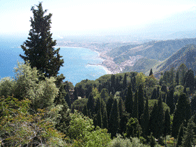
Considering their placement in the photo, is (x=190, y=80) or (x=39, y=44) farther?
(x=190, y=80)

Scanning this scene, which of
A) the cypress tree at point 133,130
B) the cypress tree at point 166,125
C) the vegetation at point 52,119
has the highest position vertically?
the vegetation at point 52,119

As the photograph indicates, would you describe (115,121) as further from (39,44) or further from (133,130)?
(39,44)

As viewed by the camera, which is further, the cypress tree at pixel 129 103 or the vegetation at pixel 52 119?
the cypress tree at pixel 129 103

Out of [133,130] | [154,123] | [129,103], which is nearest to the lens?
[133,130]

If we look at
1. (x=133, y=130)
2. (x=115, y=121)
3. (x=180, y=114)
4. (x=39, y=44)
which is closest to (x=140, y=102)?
(x=180, y=114)

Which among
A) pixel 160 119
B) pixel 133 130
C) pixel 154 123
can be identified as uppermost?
pixel 133 130

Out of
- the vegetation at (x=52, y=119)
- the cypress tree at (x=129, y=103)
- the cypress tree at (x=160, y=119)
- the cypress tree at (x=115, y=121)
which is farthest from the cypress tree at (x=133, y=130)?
the cypress tree at (x=129, y=103)

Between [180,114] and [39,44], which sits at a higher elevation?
[39,44]

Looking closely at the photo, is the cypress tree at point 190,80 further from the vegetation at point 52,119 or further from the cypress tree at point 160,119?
the cypress tree at point 160,119

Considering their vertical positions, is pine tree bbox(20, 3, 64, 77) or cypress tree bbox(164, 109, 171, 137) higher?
pine tree bbox(20, 3, 64, 77)

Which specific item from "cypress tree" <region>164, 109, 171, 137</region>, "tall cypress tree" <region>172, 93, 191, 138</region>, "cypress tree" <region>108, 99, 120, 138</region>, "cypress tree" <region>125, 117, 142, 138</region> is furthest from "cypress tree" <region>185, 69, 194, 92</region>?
"cypress tree" <region>125, 117, 142, 138</region>

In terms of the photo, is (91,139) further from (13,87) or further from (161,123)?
(161,123)

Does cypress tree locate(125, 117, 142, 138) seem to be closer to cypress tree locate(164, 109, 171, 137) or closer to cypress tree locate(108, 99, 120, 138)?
cypress tree locate(108, 99, 120, 138)
